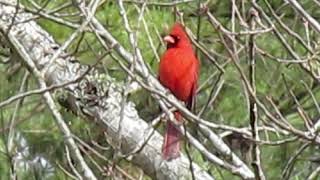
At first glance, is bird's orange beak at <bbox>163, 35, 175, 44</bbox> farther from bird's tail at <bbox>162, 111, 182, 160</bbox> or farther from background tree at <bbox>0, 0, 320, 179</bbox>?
bird's tail at <bbox>162, 111, 182, 160</bbox>

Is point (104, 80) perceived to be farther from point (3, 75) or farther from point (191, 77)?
point (3, 75)

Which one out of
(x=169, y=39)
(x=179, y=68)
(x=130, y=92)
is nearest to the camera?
(x=130, y=92)

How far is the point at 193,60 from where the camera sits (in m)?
3.12

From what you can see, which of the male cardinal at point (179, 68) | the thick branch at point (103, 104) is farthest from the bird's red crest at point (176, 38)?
the thick branch at point (103, 104)

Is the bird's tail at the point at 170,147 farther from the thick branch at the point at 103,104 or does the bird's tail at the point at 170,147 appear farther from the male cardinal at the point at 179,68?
the male cardinal at the point at 179,68

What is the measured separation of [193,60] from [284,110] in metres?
0.80

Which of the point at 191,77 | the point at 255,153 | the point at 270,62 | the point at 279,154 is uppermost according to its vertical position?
the point at 255,153

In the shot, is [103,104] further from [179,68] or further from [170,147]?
[179,68]

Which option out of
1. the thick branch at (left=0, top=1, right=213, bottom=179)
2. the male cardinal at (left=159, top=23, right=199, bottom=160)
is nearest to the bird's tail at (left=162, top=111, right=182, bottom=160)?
the thick branch at (left=0, top=1, right=213, bottom=179)

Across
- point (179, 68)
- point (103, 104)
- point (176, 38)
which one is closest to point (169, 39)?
point (176, 38)

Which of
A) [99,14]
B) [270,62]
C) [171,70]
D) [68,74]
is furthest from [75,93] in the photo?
[270,62]

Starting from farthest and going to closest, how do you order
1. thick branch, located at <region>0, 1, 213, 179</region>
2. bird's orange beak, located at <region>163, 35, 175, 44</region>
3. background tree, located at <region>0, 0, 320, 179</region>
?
bird's orange beak, located at <region>163, 35, 175, 44</region> → thick branch, located at <region>0, 1, 213, 179</region> → background tree, located at <region>0, 0, 320, 179</region>

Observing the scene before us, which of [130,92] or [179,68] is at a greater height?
[130,92]

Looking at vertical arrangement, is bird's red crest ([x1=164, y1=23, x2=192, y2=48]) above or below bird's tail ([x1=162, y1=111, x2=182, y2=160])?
above
